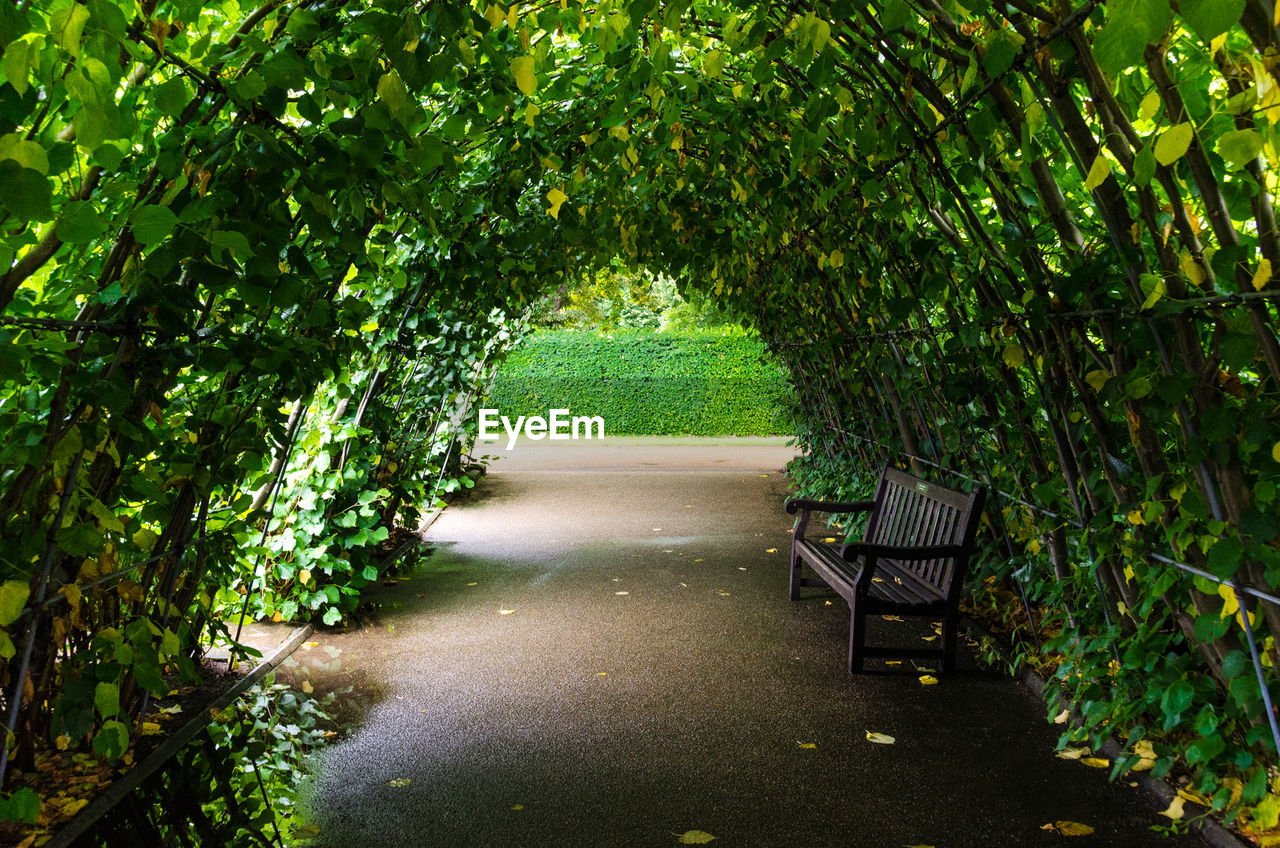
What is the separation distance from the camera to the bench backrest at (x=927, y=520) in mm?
4348

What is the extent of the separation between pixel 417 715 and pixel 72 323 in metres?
2.42

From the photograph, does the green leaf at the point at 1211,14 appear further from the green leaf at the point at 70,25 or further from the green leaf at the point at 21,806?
the green leaf at the point at 21,806

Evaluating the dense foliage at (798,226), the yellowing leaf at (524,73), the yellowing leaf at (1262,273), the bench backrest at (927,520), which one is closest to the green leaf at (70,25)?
the dense foliage at (798,226)

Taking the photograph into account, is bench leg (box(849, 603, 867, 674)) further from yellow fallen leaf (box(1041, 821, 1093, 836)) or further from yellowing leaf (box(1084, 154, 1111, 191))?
yellowing leaf (box(1084, 154, 1111, 191))

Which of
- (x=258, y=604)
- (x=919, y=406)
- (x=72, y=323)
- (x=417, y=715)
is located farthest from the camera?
(x=919, y=406)

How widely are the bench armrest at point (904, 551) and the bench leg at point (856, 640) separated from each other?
27 centimetres

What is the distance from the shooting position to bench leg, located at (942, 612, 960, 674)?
436 centimetres

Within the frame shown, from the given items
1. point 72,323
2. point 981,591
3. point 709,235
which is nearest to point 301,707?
point 72,323

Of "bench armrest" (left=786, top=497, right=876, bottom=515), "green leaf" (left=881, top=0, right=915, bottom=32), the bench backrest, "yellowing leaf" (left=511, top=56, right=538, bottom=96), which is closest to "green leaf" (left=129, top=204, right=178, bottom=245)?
"yellowing leaf" (left=511, top=56, right=538, bottom=96)

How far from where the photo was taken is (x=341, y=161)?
7.23ft

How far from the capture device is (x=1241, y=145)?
5.01 ft

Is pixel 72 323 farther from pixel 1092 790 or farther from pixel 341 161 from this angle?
pixel 1092 790

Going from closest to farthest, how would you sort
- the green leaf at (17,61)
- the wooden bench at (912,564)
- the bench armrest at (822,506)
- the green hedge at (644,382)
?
1. the green leaf at (17,61)
2. the wooden bench at (912,564)
3. the bench armrest at (822,506)
4. the green hedge at (644,382)

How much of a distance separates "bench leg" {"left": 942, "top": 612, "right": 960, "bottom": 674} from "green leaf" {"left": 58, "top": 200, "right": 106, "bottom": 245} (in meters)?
3.90
